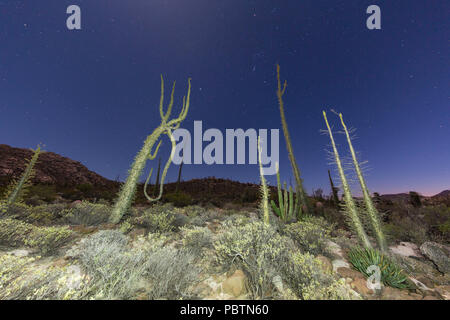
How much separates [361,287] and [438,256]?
9.83ft

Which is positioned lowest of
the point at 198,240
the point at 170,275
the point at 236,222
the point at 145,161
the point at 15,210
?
the point at 170,275

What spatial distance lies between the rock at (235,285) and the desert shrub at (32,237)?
9.68 feet

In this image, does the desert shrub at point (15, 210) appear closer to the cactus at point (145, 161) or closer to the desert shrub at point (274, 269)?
the cactus at point (145, 161)

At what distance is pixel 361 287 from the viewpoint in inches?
76.8

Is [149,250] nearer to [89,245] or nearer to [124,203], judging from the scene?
[89,245]

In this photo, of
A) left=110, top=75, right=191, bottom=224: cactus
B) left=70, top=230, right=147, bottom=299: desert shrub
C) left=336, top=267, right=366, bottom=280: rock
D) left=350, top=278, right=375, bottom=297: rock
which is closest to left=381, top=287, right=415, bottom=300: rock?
left=350, top=278, right=375, bottom=297: rock

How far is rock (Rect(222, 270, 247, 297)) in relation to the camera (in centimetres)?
177

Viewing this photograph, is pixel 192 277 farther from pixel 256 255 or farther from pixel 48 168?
pixel 48 168

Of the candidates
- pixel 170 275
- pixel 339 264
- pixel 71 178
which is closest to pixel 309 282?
pixel 339 264

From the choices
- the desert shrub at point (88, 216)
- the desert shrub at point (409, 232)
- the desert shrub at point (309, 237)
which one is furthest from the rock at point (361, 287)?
the desert shrub at point (88, 216)

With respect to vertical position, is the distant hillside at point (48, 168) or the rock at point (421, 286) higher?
the distant hillside at point (48, 168)

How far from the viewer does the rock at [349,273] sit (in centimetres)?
217

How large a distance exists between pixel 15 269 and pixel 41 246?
105cm
